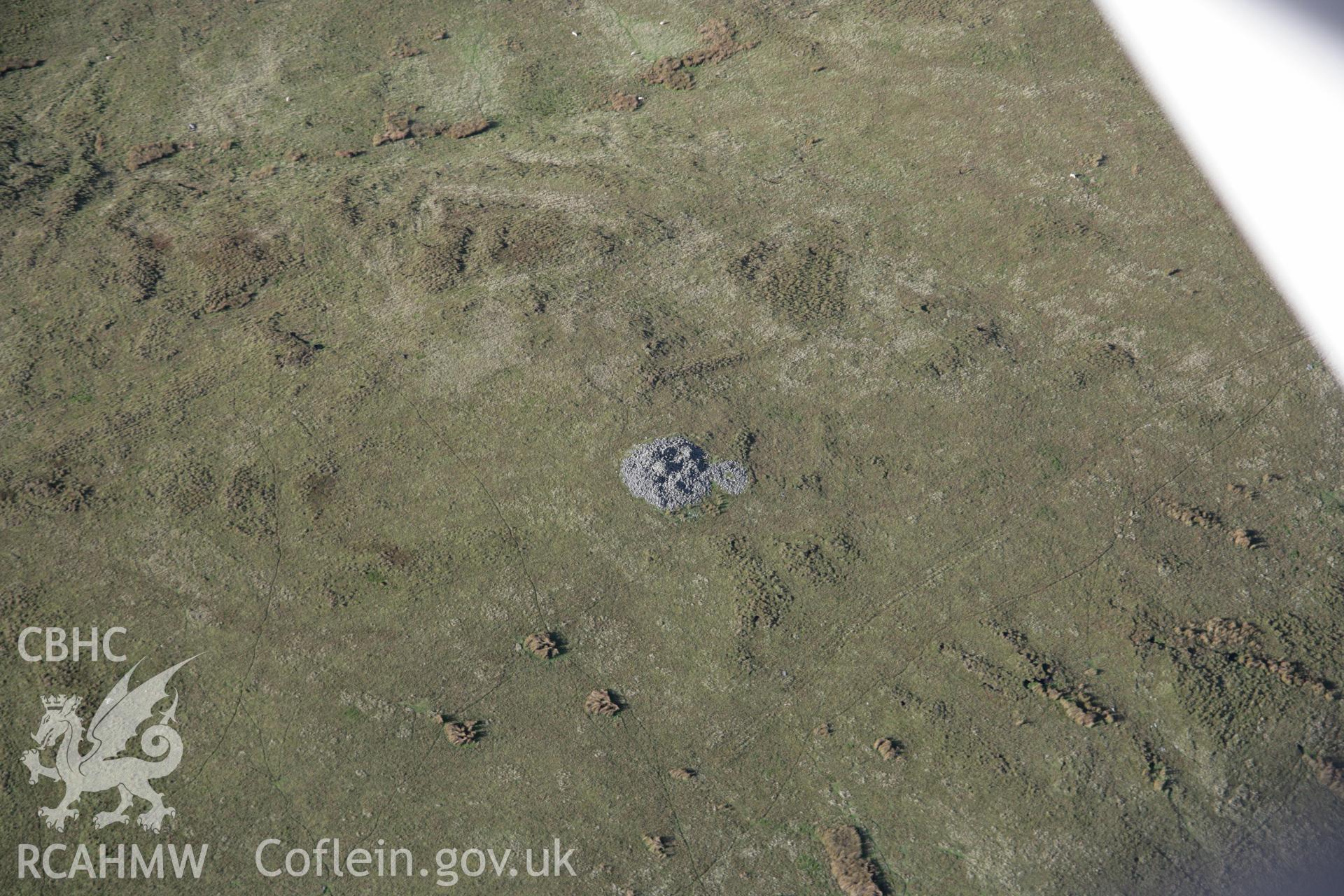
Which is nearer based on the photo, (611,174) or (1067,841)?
(1067,841)

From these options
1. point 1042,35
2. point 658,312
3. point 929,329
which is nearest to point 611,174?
point 658,312

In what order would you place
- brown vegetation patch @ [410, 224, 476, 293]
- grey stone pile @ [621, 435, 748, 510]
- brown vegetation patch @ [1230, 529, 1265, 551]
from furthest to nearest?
brown vegetation patch @ [410, 224, 476, 293]
grey stone pile @ [621, 435, 748, 510]
brown vegetation patch @ [1230, 529, 1265, 551]

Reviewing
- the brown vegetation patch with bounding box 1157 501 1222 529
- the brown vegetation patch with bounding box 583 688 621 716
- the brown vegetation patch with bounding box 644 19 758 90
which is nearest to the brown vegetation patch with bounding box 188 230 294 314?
the brown vegetation patch with bounding box 644 19 758 90

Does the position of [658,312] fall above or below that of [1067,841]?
above

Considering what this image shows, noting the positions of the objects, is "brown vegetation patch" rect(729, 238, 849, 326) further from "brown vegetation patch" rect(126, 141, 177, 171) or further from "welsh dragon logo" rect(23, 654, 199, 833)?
"brown vegetation patch" rect(126, 141, 177, 171)

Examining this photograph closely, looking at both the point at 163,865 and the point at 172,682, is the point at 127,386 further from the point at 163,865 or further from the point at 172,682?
the point at 163,865

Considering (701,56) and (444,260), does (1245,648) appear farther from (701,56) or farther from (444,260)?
(701,56)
